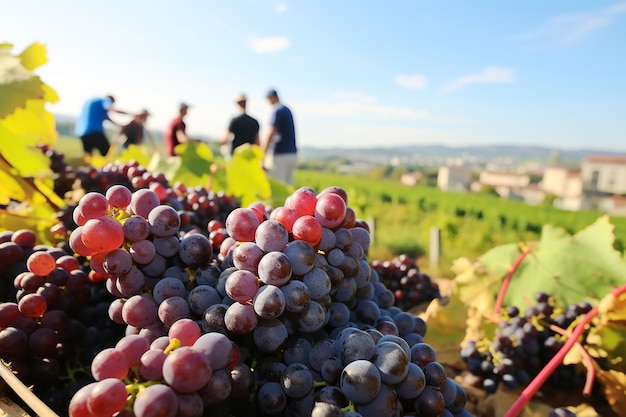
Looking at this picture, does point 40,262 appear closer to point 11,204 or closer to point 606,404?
point 11,204

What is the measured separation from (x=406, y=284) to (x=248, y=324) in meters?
1.05

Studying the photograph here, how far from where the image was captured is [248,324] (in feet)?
1.81

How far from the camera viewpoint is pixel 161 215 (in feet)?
2.10

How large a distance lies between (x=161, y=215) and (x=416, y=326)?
511 mm

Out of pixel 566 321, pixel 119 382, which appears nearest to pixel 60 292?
pixel 119 382

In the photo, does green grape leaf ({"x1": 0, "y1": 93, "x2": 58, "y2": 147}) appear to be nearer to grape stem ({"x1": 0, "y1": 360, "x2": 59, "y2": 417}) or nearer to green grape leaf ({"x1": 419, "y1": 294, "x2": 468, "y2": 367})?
grape stem ({"x1": 0, "y1": 360, "x2": 59, "y2": 417})

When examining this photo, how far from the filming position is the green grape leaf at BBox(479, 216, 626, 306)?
124cm

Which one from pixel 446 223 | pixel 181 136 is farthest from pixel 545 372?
pixel 446 223

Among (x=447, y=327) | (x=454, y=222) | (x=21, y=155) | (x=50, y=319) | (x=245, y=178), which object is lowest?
(x=454, y=222)

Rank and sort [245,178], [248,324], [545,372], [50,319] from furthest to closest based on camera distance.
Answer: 1. [245,178]
2. [545,372]
3. [50,319]
4. [248,324]

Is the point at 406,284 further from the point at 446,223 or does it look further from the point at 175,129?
the point at 446,223

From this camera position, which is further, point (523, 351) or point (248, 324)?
point (523, 351)

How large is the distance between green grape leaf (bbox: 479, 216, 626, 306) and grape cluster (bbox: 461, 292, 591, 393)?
0.14 metres

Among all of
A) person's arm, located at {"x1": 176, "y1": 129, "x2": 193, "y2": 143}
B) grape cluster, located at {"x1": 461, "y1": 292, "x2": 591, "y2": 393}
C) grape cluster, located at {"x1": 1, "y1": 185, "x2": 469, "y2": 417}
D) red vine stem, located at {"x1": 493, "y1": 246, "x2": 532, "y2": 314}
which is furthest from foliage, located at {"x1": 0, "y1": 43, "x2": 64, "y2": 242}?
person's arm, located at {"x1": 176, "y1": 129, "x2": 193, "y2": 143}
